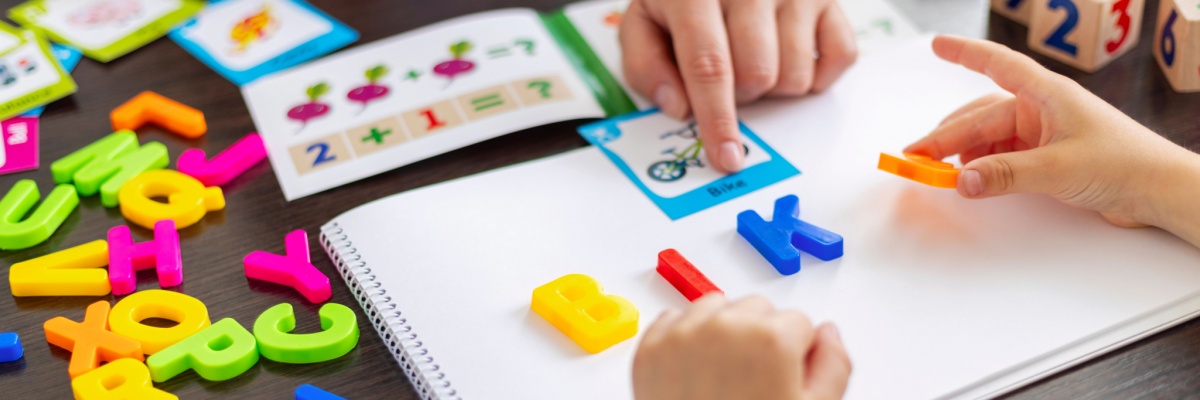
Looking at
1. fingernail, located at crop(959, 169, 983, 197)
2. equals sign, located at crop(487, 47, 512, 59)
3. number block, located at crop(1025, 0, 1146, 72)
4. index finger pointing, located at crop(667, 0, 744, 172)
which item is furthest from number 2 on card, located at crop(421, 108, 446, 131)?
number block, located at crop(1025, 0, 1146, 72)

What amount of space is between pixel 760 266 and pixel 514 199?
210mm

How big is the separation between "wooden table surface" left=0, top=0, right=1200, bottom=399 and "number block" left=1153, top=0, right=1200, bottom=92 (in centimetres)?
2

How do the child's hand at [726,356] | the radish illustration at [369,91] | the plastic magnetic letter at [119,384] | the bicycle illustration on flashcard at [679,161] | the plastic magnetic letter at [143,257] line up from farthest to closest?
the radish illustration at [369,91]
the bicycle illustration on flashcard at [679,161]
the plastic magnetic letter at [143,257]
the plastic magnetic letter at [119,384]
the child's hand at [726,356]

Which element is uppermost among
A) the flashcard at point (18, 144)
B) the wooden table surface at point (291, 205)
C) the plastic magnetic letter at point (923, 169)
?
the plastic magnetic letter at point (923, 169)

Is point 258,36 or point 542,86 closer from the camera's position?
point 542,86

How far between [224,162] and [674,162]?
0.38 metres

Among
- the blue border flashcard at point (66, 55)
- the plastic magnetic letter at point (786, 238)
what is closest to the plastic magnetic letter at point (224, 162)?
the blue border flashcard at point (66, 55)

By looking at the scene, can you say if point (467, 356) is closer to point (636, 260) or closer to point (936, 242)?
point (636, 260)

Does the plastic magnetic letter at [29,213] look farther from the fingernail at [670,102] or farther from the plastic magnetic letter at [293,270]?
the fingernail at [670,102]

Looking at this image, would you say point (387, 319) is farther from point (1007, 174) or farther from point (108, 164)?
point (1007, 174)

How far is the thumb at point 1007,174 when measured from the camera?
761 millimetres

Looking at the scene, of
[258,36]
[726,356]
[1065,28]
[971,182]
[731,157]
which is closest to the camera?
[726,356]

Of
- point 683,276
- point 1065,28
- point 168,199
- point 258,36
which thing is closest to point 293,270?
point 168,199

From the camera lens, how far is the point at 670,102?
96 cm
